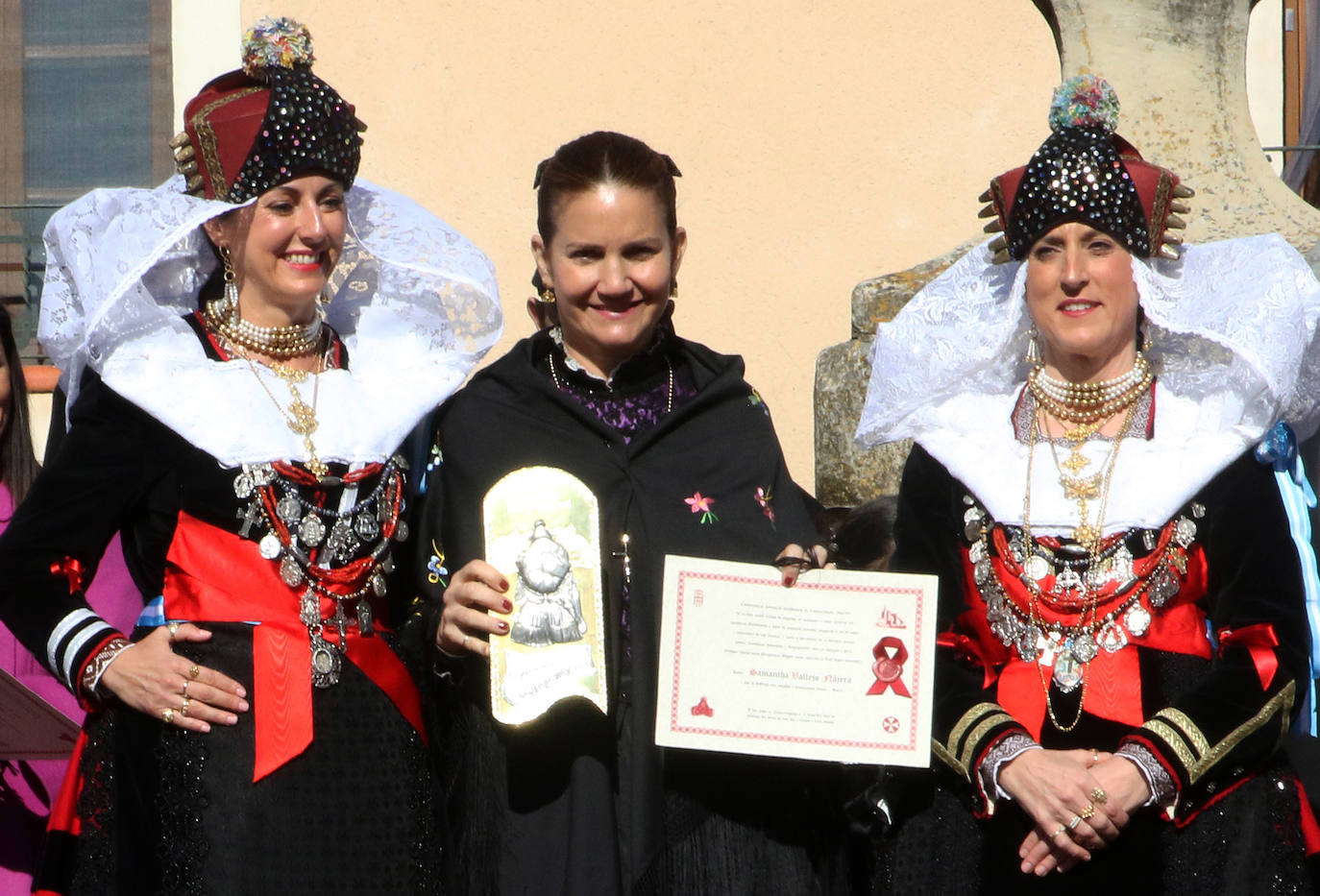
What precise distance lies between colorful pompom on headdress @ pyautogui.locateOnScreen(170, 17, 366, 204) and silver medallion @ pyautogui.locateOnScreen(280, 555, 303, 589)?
0.66m

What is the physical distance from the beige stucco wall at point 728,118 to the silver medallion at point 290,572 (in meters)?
4.57

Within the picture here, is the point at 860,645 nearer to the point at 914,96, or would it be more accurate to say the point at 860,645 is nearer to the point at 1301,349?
the point at 1301,349

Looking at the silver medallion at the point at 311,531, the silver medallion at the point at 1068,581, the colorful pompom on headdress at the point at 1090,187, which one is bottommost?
the silver medallion at the point at 1068,581

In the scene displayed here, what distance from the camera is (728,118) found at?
801 cm

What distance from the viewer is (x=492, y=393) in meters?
3.65

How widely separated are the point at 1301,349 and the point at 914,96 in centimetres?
484

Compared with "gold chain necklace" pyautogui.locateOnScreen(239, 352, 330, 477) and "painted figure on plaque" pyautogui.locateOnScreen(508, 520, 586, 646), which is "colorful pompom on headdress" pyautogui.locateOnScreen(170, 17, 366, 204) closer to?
"gold chain necklace" pyautogui.locateOnScreen(239, 352, 330, 477)

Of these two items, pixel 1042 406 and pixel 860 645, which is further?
pixel 1042 406

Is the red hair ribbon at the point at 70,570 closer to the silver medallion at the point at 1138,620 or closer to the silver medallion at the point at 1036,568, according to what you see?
the silver medallion at the point at 1036,568

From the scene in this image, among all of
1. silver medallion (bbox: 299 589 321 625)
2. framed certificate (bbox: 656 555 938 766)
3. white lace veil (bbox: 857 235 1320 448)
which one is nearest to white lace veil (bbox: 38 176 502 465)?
silver medallion (bbox: 299 589 321 625)

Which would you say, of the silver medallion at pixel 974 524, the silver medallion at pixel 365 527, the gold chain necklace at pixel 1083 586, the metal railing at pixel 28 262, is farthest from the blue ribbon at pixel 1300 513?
the metal railing at pixel 28 262

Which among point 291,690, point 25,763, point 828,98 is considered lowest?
point 25,763

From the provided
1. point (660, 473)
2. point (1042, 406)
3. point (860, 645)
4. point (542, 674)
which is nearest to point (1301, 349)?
point (1042, 406)

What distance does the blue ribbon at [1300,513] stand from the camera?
336cm
